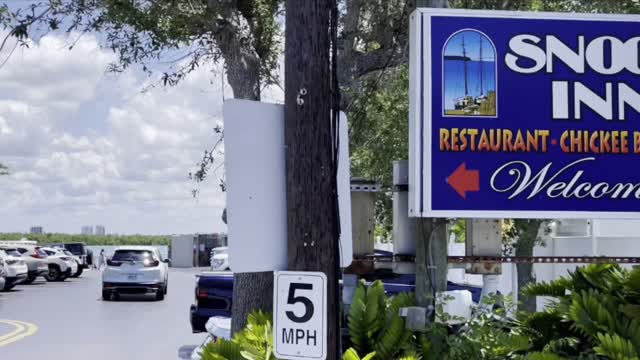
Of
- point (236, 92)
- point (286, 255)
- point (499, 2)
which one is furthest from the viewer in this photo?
point (499, 2)

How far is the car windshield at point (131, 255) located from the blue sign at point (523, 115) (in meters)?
21.0

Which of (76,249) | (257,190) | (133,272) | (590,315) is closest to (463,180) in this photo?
(590,315)

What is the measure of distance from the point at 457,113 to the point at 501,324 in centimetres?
161

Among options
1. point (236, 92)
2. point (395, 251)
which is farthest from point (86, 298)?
point (395, 251)

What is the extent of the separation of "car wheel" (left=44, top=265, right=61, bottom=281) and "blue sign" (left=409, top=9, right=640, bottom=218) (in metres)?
34.6

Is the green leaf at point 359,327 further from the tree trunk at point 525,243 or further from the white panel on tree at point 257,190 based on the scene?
the tree trunk at point 525,243

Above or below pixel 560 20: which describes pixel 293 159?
below

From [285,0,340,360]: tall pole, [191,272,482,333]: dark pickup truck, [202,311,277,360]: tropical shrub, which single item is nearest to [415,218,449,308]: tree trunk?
[202,311,277,360]: tropical shrub

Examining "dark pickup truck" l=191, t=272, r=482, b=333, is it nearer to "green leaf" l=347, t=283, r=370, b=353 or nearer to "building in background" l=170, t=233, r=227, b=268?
"green leaf" l=347, t=283, r=370, b=353

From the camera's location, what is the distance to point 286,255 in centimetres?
493

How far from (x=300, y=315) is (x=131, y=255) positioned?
22684 millimetres

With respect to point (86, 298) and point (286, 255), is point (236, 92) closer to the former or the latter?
point (286, 255)

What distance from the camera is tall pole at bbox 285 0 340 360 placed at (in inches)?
194

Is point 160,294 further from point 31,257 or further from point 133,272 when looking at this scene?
point 31,257
